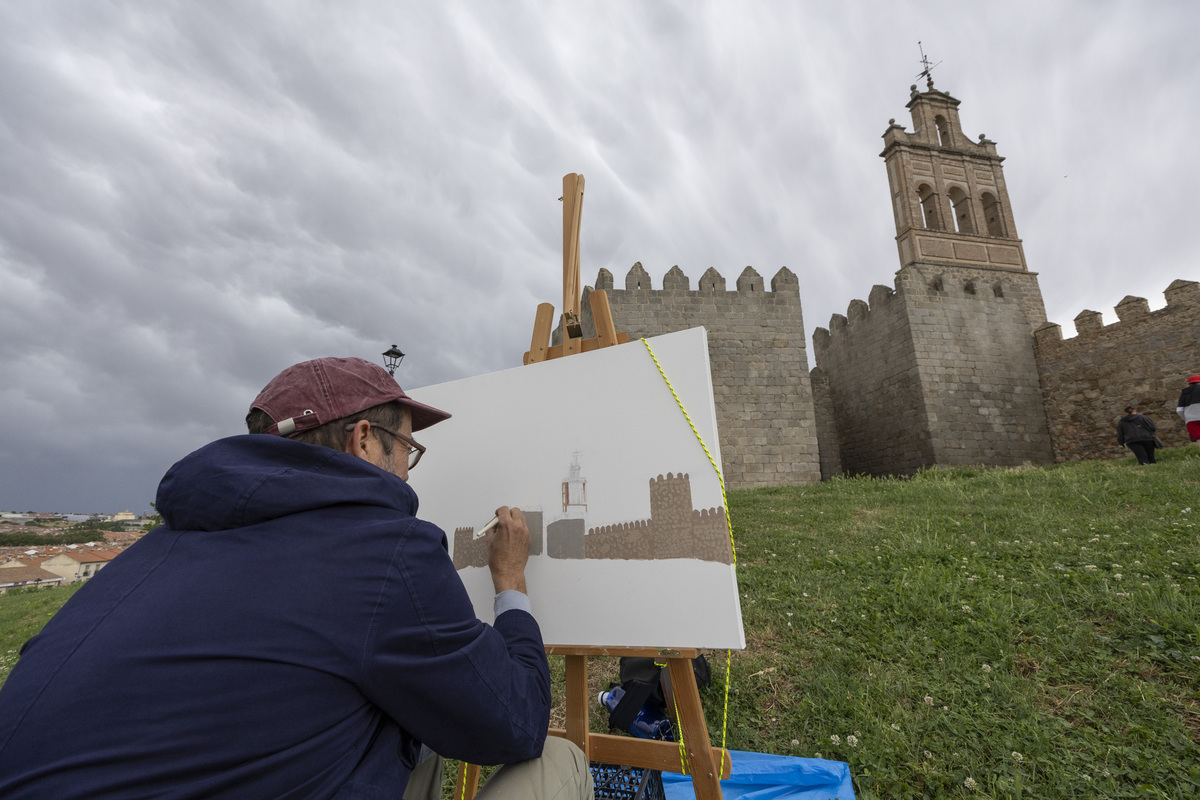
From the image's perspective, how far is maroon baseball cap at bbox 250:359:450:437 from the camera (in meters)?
1.40

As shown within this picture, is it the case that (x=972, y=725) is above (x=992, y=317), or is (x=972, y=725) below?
below

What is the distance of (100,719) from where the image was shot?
2.85 feet

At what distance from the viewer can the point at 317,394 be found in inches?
56.6

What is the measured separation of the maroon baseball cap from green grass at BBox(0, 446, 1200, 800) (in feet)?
7.26

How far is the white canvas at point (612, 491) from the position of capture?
6.47ft

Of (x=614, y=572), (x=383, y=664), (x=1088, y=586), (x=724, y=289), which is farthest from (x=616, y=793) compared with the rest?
(x=724, y=289)

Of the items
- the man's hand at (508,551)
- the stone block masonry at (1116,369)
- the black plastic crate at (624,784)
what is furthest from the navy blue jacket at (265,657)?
the stone block masonry at (1116,369)

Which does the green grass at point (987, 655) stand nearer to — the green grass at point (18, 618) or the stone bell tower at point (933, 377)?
the green grass at point (18, 618)

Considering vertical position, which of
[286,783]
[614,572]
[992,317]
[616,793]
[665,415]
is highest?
[992,317]

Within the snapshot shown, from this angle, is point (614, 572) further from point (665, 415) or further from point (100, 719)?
point (100, 719)

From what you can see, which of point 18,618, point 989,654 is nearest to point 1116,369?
point 989,654

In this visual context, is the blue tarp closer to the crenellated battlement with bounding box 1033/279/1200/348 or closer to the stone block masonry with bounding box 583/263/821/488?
the stone block masonry with bounding box 583/263/821/488

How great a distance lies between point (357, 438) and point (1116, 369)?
1367 cm

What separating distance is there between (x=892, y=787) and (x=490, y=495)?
1.90 m
